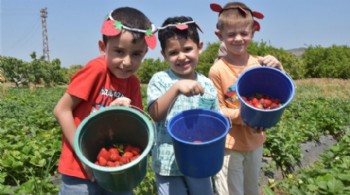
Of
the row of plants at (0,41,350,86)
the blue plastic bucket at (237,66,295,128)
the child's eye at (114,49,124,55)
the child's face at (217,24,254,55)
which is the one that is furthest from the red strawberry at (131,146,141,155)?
the row of plants at (0,41,350,86)

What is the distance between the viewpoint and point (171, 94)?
76.4 inches

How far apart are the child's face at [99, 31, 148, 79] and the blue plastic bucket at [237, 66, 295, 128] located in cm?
64

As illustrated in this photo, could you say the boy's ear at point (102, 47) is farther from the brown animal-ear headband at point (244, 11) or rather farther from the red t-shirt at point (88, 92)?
the brown animal-ear headband at point (244, 11)

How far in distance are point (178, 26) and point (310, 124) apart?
13.5 ft

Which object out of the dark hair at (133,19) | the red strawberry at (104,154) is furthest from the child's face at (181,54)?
the red strawberry at (104,154)

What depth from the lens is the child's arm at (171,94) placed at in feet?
6.05

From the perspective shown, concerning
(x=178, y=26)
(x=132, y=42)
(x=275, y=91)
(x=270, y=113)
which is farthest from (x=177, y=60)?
(x=275, y=91)

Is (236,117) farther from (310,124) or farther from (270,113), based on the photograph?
(310,124)

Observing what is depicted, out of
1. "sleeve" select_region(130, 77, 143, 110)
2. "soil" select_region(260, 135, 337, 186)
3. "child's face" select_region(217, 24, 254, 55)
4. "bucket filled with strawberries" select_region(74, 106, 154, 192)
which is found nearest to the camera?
"bucket filled with strawberries" select_region(74, 106, 154, 192)

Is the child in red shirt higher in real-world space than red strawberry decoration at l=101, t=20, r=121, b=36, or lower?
lower

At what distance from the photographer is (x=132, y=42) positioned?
1.83 meters

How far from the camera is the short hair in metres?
2.53

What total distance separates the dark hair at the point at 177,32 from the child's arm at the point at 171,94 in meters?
0.35

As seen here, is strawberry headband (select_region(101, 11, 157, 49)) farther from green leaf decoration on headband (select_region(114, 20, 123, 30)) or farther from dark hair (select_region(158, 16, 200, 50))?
dark hair (select_region(158, 16, 200, 50))
